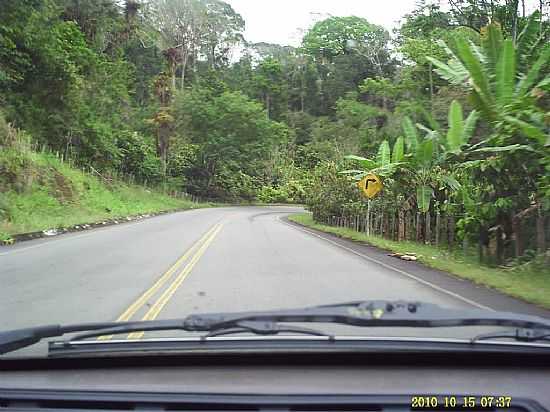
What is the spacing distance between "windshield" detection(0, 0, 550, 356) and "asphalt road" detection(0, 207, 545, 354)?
7 centimetres

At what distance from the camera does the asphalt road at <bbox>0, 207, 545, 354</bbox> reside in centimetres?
854

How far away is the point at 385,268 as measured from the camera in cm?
1418

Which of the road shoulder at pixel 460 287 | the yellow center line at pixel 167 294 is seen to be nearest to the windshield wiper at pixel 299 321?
the yellow center line at pixel 167 294

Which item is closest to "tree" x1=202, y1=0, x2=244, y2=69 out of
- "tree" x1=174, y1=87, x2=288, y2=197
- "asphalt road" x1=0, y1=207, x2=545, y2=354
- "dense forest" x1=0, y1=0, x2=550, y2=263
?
"dense forest" x1=0, y1=0, x2=550, y2=263

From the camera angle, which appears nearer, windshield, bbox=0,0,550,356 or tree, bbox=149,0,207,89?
windshield, bbox=0,0,550,356

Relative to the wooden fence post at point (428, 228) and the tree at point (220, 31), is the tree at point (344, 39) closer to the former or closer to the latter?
the tree at point (220, 31)

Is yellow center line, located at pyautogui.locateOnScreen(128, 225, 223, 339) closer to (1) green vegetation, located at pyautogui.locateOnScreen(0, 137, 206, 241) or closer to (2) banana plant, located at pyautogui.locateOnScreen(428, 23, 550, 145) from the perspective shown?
(2) banana plant, located at pyautogui.locateOnScreen(428, 23, 550, 145)

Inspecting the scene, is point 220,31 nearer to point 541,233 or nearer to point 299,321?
point 541,233

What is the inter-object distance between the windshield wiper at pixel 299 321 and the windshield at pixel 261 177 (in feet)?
0.64

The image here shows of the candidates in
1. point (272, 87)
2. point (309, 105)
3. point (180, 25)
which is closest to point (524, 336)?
point (180, 25)

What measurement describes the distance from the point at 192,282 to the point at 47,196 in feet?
71.8

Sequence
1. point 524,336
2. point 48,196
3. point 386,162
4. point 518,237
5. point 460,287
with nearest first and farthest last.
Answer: point 524,336, point 460,287, point 518,237, point 386,162, point 48,196

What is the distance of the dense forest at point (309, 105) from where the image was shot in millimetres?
15727

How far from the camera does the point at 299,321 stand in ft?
13.9
